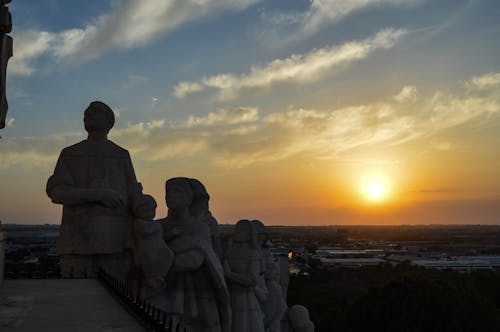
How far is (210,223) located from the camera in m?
7.86

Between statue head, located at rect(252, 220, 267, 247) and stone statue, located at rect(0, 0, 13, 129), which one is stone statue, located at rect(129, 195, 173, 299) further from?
stone statue, located at rect(0, 0, 13, 129)

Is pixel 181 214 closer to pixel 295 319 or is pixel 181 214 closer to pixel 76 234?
pixel 76 234

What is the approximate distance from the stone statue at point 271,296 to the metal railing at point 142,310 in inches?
108

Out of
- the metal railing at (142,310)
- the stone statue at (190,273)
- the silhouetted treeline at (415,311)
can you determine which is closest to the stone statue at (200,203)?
the stone statue at (190,273)

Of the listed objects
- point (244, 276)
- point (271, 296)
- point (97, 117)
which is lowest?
point (271, 296)

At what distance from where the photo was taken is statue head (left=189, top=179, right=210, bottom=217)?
751 cm

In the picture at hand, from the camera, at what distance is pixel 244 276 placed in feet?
25.3

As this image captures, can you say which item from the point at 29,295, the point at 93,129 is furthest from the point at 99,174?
the point at 29,295

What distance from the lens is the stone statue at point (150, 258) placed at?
22.1 feet

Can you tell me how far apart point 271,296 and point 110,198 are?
3.06 meters

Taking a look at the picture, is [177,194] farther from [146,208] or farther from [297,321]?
[297,321]

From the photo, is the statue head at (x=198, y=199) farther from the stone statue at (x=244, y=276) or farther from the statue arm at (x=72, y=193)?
the statue arm at (x=72, y=193)

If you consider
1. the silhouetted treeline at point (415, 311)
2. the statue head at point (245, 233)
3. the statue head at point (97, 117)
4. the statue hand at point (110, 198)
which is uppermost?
the statue head at point (97, 117)

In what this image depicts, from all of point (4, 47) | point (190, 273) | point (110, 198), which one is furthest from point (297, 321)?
point (4, 47)
